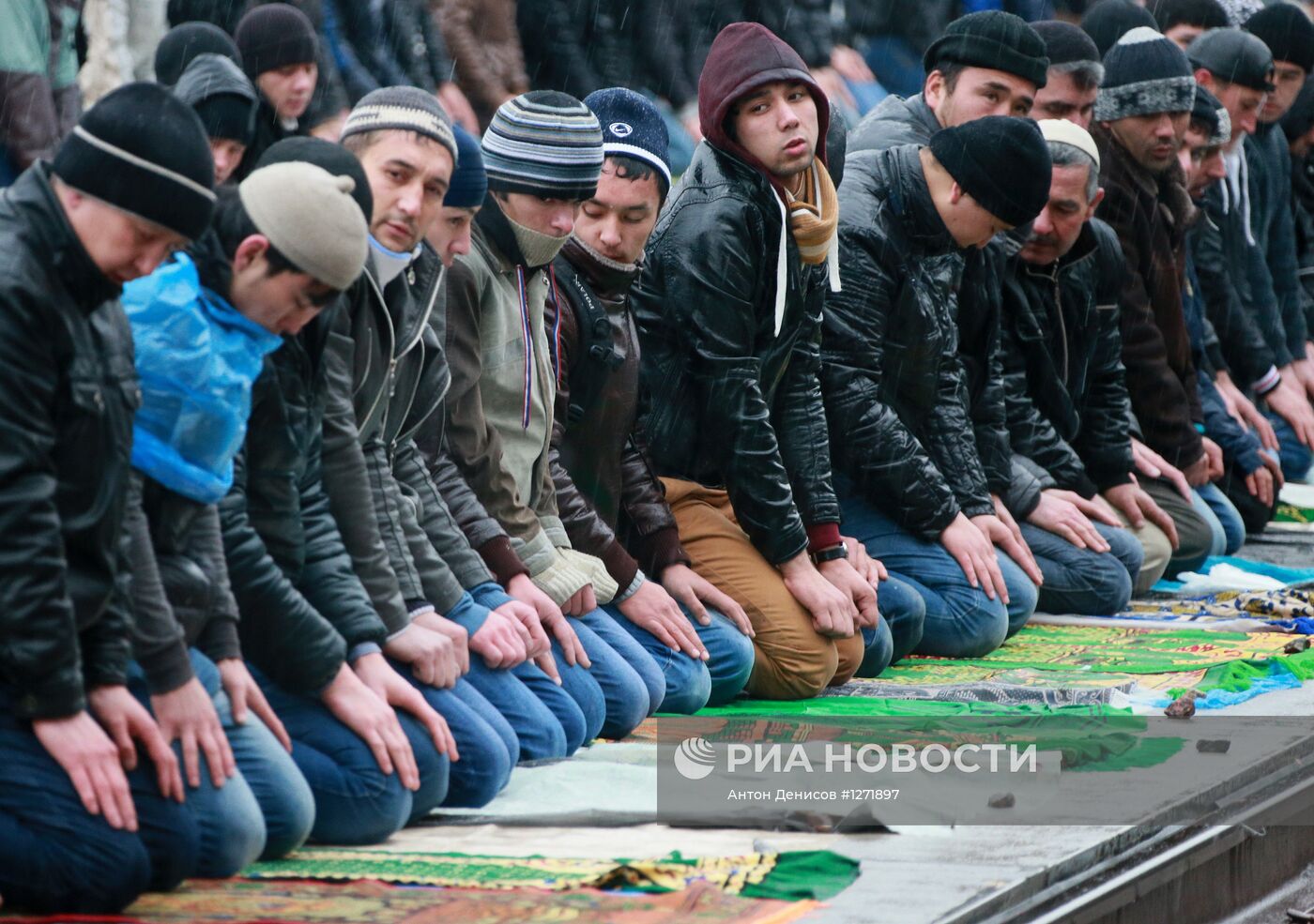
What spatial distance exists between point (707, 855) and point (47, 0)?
12.9 ft

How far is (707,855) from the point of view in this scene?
13.8 feet

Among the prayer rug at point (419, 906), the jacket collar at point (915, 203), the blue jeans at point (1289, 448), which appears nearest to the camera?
the prayer rug at point (419, 906)

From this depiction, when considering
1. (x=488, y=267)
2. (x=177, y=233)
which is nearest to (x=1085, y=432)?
(x=488, y=267)

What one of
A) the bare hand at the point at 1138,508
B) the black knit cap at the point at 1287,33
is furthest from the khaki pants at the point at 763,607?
the black knit cap at the point at 1287,33

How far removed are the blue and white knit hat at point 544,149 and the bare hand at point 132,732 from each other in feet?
6.64

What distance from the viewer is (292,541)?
4.36 m

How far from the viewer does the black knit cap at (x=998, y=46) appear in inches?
299

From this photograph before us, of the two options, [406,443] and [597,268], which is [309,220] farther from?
[597,268]

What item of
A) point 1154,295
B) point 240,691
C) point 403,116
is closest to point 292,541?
point 240,691

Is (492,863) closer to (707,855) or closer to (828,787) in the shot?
(707,855)

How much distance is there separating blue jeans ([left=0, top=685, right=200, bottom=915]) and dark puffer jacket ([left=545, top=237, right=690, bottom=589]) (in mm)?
2194

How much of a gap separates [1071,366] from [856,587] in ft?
7.50

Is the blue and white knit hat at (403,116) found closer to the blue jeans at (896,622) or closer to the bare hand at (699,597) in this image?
the bare hand at (699,597)

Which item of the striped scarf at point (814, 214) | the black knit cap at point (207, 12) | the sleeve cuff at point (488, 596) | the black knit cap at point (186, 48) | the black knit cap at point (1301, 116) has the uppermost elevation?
the black knit cap at point (1301, 116)
